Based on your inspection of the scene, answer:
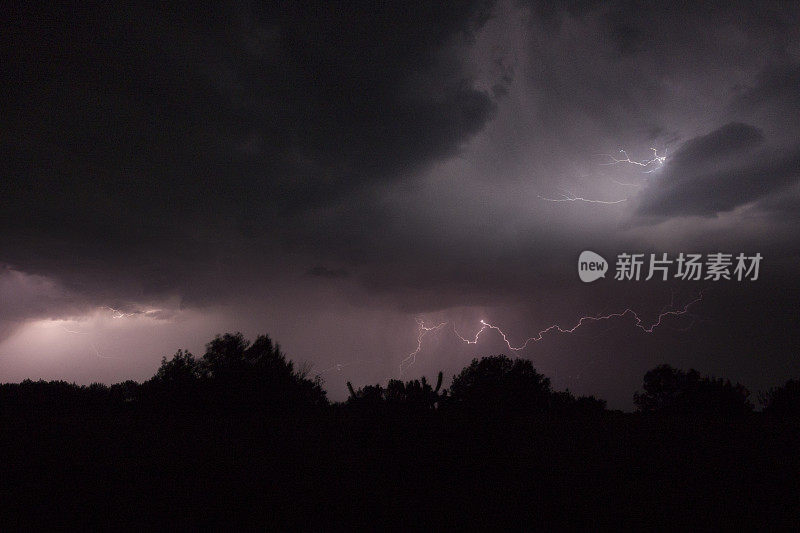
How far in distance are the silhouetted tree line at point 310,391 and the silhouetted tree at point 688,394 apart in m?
0.09

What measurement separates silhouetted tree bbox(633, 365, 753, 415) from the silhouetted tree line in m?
0.09

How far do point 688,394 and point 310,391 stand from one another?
41197 mm

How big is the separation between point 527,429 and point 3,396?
38.2m

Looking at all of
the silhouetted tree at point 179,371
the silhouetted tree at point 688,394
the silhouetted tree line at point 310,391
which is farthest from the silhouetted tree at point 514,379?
the silhouetted tree at point 179,371

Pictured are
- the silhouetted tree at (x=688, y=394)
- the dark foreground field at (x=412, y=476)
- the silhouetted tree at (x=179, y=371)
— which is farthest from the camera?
the silhouetted tree at (x=688, y=394)

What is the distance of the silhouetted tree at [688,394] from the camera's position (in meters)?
45.0

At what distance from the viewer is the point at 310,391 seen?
2788cm

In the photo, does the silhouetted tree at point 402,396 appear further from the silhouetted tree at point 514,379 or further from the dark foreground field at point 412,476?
the silhouetted tree at point 514,379

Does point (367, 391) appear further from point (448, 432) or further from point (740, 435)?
point (740, 435)

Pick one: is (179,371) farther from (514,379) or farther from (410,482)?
(514,379)

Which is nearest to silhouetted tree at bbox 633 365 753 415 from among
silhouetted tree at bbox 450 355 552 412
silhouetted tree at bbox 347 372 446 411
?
silhouetted tree at bbox 450 355 552 412

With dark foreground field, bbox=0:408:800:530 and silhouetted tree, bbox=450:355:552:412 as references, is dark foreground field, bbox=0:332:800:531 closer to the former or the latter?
dark foreground field, bbox=0:408:800:530

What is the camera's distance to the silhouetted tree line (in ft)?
28.1

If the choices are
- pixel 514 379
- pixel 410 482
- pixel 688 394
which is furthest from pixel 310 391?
pixel 688 394
